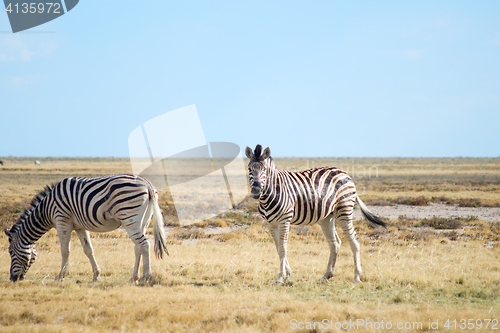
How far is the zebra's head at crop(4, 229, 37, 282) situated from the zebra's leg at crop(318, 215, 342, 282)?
6.53 metres

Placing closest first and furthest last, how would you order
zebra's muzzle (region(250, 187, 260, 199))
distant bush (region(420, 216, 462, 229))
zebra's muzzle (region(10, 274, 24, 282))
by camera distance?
zebra's muzzle (region(250, 187, 260, 199)) → zebra's muzzle (region(10, 274, 24, 282)) → distant bush (region(420, 216, 462, 229))

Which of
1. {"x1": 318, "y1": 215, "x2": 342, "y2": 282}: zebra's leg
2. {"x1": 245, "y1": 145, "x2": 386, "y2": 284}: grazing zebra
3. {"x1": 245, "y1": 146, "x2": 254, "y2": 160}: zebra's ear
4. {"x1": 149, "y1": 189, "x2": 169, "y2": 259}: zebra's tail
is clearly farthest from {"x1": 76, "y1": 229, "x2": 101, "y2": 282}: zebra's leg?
{"x1": 318, "y1": 215, "x2": 342, "y2": 282}: zebra's leg

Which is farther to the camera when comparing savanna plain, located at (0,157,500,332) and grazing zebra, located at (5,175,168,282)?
grazing zebra, located at (5,175,168,282)

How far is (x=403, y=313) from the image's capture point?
5645 millimetres

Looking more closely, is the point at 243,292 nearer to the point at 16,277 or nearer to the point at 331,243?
the point at 331,243

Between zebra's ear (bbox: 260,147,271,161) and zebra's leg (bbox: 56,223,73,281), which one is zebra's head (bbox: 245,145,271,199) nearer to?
zebra's ear (bbox: 260,147,271,161)

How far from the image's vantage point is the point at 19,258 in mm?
7812

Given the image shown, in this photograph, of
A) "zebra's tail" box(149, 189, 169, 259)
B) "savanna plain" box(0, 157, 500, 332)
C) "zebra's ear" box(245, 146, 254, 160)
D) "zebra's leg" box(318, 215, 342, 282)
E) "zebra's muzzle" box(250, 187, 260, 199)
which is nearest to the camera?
"savanna plain" box(0, 157, 500, 332)

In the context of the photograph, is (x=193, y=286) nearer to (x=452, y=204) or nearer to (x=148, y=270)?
(x=148, y=270)

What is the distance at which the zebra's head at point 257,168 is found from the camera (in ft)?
22.9

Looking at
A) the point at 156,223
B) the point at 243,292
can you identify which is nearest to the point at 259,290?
the point at 243,292

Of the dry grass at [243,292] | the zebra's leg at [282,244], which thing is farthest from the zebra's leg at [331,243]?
the zebra's leg at [282,244]

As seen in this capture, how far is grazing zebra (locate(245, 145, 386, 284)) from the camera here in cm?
730

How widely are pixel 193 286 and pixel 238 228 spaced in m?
8.73
